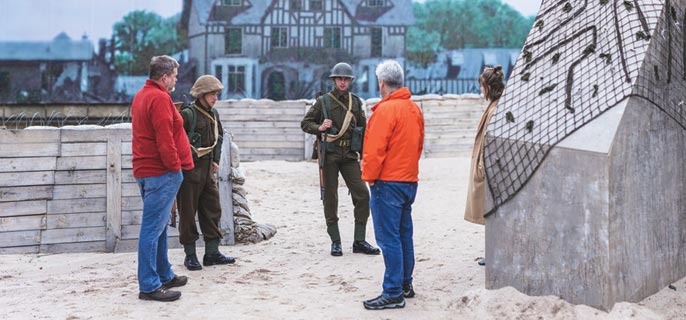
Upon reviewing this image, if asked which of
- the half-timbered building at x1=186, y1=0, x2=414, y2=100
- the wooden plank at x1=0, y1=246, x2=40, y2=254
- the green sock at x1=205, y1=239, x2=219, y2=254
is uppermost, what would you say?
the half-timbered building at x1=186, y1=0, x2=414, y2=100

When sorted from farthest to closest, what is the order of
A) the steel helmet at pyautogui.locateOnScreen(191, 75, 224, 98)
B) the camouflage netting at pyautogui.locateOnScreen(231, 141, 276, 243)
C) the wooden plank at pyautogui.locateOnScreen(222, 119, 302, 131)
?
the wooden plank at pyautogui.locateOnScreen(222, 119, 302, 131) < the camouflage netting at pyautogui.locateOnScreen(231, 141, 276, 243) < the steel helmet at pyautogui.locateOnScreen(191, 75, 224, 98)

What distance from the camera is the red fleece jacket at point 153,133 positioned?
482 cm

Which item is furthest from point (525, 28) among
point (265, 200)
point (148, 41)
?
point (265, 200)

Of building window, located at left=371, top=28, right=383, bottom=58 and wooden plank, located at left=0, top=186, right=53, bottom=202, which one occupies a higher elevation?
building window, located at left=371, top=28, right=383, bottom=58

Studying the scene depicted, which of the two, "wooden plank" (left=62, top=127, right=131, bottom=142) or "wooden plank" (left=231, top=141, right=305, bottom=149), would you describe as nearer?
"wooden plank" (left=62, top=127, right=131, bottom=142)

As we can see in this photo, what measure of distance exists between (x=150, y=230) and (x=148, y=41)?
21.9 metres

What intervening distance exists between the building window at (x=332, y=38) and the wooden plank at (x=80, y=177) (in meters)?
19.6

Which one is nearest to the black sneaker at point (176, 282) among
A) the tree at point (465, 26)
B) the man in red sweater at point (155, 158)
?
the man in red sweater at point (155, 158)

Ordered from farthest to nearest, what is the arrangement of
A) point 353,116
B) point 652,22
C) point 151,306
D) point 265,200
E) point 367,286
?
point 265,200 < point 353,116 < point 367,286 < point 151,306 < point 652,22

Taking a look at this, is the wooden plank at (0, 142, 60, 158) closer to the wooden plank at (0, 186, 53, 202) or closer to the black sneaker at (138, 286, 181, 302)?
the wooden plank at (0, 186, 53, 202)

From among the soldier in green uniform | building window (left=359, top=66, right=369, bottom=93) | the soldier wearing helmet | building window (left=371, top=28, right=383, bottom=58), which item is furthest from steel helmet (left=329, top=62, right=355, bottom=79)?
building window (left=371, top=28, right=383, bottom=58)

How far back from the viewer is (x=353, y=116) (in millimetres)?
6652

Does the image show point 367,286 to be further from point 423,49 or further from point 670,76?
point 423,49

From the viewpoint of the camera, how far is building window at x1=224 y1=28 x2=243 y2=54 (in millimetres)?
25781
